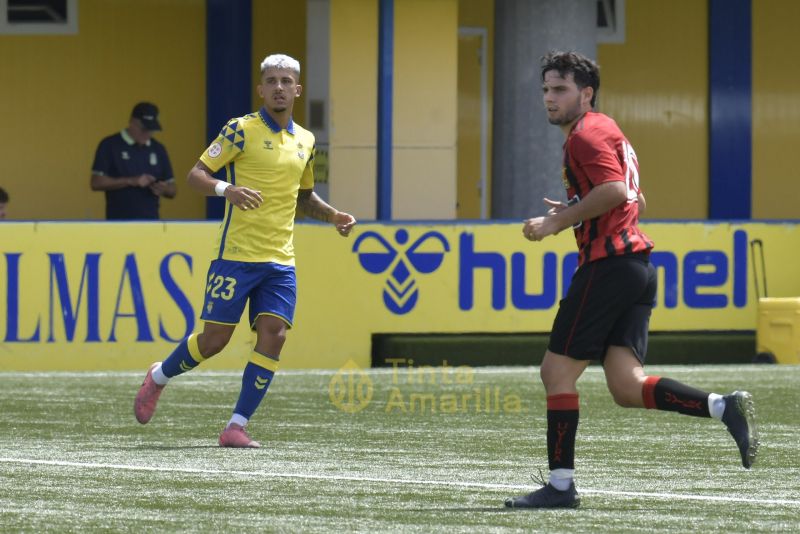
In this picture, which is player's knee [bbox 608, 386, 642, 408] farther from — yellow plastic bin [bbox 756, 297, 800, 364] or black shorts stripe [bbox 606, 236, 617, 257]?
yellow plastic bin [bbox 756, 297, 800, 364]

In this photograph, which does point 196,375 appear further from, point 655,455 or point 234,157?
point 655,455

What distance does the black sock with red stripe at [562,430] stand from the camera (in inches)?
285

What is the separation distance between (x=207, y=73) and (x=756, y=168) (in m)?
6.41

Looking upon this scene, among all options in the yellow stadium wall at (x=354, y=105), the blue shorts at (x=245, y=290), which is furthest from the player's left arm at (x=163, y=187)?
the blue shorts at (x=245, y=290)

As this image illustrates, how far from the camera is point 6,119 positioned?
20.1 m

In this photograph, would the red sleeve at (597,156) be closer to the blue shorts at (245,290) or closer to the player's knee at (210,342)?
the blue shorts at (245,290)

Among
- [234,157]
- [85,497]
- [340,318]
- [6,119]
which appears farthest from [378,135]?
[85,497]

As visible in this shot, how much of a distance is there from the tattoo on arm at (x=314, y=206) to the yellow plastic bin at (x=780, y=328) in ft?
21.2

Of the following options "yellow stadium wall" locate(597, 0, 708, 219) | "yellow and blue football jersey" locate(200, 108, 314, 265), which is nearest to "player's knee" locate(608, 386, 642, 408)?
"yellow and blue football jersey" locate(200, 108, 314, 265)

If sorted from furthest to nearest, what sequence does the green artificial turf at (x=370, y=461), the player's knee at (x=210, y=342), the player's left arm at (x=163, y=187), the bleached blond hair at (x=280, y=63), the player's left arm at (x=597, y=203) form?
the player's left arm at (x=163, y=187), the player's knee at (x=210, y=342), the bleached blond hair at (x=280, y=63), the player's left arm at (x=597, y=203), the green artificial turf at (x=370, y=461)

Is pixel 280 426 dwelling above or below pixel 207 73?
below

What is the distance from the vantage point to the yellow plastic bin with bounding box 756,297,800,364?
50.6ft

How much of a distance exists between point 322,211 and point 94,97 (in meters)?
10.6

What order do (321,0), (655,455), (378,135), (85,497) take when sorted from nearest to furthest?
(85,497) → (655,455) → (378,135) → (321,0)
